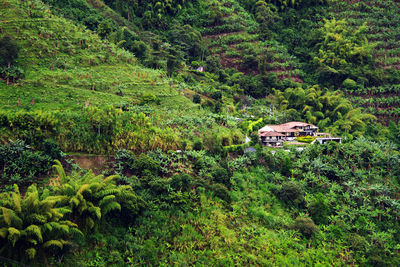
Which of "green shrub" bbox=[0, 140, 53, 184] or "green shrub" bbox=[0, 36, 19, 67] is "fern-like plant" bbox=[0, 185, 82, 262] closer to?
"green shrub" bbox=[0, 140, 53, 184]

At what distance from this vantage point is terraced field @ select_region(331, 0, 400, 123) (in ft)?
184

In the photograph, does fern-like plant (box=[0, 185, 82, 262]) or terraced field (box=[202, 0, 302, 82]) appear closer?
→ fern-like plant (box=[0, 185, 82, 262])

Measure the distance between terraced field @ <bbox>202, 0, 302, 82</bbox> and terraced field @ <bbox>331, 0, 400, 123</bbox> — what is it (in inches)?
567

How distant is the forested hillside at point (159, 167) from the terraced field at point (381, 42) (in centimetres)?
560

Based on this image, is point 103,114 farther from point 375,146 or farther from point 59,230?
point 375,146

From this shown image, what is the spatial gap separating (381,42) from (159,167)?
69.3m

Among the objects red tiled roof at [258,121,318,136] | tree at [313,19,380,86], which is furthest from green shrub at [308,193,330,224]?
tree at [313,19,380,86]

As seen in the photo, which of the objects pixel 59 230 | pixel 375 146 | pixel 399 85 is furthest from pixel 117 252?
pixel 399 85

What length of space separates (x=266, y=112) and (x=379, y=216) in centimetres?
2543

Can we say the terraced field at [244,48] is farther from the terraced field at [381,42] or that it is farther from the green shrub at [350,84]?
the terraced field at [381,42]

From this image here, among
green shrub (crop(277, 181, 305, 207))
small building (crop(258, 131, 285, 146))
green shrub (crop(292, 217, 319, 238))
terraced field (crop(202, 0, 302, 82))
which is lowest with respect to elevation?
green shrub (crop(292, 217, 319, 238))

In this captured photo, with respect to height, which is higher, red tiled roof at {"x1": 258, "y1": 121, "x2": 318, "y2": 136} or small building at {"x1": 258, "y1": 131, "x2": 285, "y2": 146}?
red tiled roof at {"x1": 258, "y1": 121, "x2": 318, "y2": 136}

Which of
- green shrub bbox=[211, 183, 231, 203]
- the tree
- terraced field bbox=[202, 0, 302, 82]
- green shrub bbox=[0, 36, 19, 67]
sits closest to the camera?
green shrub bbox=[211, 183, 231, 203]

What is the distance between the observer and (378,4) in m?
82.8
